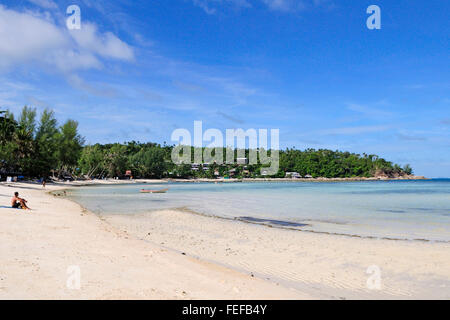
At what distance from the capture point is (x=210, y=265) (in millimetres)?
8328

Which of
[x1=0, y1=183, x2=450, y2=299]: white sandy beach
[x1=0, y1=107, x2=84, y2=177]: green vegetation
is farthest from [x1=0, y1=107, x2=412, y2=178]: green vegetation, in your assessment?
[x1=0, y1=183, x2=450, y2=299]: white sandy beach

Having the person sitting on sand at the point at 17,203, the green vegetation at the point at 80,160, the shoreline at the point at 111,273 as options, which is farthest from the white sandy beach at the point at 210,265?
the green vegetation at the point at 80,160

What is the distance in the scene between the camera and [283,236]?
1331cm

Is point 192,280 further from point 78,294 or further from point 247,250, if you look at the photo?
point 247,250

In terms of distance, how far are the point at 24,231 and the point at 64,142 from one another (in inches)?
2988

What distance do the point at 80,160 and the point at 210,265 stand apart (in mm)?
104254

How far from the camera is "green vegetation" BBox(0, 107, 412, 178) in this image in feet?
202

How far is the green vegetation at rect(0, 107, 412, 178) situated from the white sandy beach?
163 ft

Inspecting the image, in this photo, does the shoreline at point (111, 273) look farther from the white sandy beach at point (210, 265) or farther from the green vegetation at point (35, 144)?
the green vegetation at point (35, 144)

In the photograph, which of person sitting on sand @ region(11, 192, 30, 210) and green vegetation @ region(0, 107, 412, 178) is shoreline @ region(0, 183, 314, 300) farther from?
green vegetation @ region(0, 107, 412, 178)

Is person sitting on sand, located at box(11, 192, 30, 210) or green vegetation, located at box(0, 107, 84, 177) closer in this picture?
person sitting on sand, located at box(11, 192, 30, 210)

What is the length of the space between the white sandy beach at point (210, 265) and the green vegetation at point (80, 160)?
163 ft
